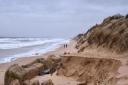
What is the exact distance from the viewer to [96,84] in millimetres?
13375

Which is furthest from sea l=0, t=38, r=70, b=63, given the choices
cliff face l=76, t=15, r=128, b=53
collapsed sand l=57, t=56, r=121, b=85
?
collapsed sand l=57, t=56, r=121, b=85

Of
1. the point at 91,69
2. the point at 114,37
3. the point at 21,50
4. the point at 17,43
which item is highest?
the point at 17,43

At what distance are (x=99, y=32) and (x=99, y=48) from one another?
190 centimetres

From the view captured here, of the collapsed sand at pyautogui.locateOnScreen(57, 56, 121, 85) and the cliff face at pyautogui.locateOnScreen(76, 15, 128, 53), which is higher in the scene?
the cliff face at pyautogui.locateOnScreen(76, 15, 128, 53)

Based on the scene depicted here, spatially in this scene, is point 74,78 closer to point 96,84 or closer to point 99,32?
point 96,84

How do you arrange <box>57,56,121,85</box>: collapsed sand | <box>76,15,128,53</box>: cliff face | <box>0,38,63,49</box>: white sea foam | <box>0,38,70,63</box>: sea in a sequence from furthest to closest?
<box>0,38,63,49</box>: white sea foam
<box>0,38,70,63</box>: sea
<box>76,15,128,53</box>: cliff face
<box>57,56,121,85</box>: collapsed sand

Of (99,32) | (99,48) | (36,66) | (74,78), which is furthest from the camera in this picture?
(99,32)

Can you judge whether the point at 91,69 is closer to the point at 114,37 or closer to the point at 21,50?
the point at 114,37

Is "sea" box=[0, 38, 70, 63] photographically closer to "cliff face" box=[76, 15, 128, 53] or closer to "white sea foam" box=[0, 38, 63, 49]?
"white sea foam" box=[0, 38, 63, 49]

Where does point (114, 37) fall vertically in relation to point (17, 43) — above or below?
below

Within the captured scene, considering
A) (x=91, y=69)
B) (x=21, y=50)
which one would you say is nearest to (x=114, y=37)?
(x=91, y=69)

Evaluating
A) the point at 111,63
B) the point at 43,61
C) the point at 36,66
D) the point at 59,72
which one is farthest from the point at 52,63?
the point at 111,63

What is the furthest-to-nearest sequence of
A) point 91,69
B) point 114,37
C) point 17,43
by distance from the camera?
point 17,43 → point 114,37 → point 91,69

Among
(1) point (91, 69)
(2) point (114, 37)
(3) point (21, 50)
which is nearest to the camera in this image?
(1) point (91, 69)
